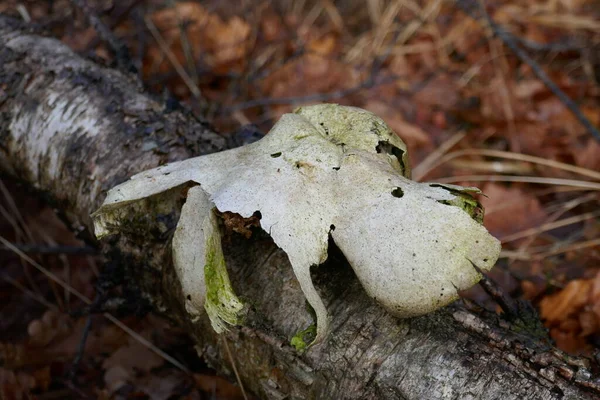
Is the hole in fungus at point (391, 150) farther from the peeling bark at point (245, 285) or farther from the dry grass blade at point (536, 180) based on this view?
the dry grass blade at point (536, 180)

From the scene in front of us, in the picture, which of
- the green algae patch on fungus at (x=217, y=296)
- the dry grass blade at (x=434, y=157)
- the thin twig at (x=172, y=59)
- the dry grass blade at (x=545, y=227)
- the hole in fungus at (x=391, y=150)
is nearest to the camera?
the green algae patch on fungus at (x=217, y=296)

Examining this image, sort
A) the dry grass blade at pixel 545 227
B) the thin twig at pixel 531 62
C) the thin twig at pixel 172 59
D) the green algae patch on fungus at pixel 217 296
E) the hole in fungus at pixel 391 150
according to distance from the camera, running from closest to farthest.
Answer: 1. the green algae patch on fungus at pixel 217 296
2. the hole in fungus at pixel 391 150
3. the dry grass blade at pixel 545 227
4. the thin twig at pixel 531 62
5. the thin twig at pixel 172 59

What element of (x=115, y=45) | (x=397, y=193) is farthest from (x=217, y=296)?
(x=115, y=45)

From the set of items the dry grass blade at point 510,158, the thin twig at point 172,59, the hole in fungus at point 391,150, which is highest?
the hole in fungus at point 391,150

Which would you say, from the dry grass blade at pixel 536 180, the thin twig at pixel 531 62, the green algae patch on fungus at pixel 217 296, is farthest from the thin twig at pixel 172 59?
the green algae patch on fungus at pixel 217 296

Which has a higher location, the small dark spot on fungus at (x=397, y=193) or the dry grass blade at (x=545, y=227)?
the small dark spot on fungus at (x=397, y=193)

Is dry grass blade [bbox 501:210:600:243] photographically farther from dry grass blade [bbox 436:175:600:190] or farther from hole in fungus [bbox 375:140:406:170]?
hole in fungus [bbox 375:140:406:170]

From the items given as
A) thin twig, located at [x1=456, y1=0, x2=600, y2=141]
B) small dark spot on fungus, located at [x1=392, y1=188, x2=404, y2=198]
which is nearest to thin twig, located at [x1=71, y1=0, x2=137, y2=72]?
small dark spot on fungus, located at [x1=392, y1=188, x2=404, y2=198]

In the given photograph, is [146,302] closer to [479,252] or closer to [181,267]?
[181,267]
